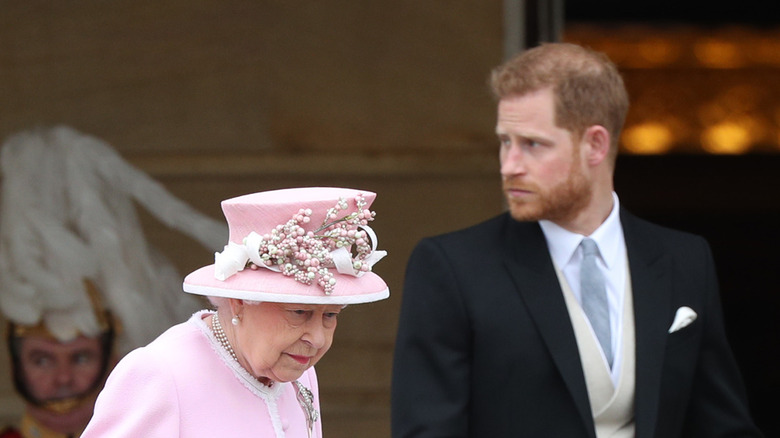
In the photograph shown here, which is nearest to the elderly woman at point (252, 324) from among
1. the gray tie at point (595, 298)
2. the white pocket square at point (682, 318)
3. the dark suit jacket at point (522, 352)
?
the dark suit jacket at point (522, 352)

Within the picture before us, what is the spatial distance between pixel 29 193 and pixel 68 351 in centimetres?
55

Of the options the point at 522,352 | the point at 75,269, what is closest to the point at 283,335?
the point at 522,352

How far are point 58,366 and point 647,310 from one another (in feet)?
7.31

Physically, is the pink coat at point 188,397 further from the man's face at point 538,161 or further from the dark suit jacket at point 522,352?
the man's face at point 538,161

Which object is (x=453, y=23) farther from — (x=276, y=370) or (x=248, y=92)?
(x=276, y=370)

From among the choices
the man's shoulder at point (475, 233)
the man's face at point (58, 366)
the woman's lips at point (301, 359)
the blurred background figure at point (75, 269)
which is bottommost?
the man's face at point (58, 366)

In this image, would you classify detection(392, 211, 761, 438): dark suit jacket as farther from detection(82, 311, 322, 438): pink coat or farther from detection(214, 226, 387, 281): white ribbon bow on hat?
detection(214, 226, 387, 281): white ribbon bow on hat

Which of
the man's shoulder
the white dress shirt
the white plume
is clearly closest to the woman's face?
the man's shoulder

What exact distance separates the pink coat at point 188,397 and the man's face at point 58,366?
2275 millimetres

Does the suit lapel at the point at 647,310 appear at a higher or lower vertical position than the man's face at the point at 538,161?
lower

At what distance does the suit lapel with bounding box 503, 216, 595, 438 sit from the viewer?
2795mm

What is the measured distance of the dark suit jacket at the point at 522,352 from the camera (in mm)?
2824

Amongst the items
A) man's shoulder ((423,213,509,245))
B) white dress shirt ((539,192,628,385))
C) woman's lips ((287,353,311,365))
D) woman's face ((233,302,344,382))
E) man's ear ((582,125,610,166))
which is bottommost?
white dress shirt ((539,192,628,385))

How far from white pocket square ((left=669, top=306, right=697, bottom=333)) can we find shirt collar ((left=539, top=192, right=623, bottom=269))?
186 mm
